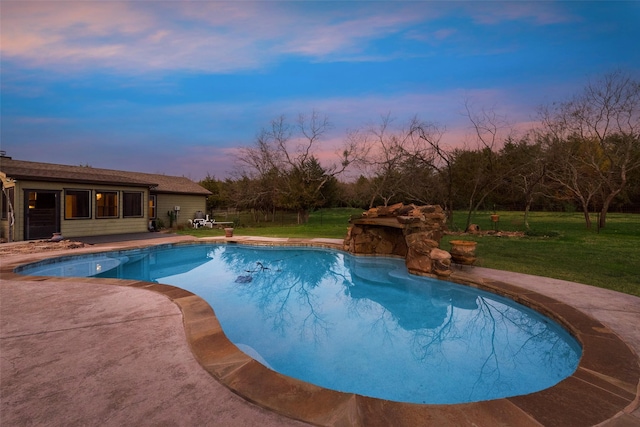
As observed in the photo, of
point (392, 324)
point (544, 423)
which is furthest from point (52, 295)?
point (544, 423)

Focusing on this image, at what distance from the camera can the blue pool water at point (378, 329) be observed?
327 cm

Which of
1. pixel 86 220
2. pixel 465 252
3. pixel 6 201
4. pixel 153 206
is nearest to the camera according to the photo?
pixel 465 252

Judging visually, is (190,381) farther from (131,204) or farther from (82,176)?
(131,204)

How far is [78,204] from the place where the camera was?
41.3ft

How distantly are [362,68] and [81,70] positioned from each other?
12600 mm

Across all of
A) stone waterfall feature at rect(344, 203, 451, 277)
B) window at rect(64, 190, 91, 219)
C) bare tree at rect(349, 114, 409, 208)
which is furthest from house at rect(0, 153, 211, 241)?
bare tree at rect(349, 114, 409, 208)

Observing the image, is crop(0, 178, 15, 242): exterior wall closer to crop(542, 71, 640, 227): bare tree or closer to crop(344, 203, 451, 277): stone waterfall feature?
crop(344, 203, 451, 277): stone waterfall feature

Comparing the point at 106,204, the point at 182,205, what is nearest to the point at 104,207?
the point at 106,204

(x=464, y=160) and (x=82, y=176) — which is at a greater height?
(x=464, y=160)

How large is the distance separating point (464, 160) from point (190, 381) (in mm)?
27689

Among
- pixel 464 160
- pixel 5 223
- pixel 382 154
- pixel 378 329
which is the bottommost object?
pixel 378 329

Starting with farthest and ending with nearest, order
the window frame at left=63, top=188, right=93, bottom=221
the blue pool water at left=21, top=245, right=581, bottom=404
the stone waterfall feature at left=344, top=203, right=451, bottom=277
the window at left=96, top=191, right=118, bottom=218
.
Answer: the window at left=96, top=191, right=118, bottom=218, the window frame at left=63, top=188, right=93, bottom=221, the stone waterfall feature at left=344, top=203, right=451, bottom=277, the blue pool water at left=21, top=245, right=581, bottom=404

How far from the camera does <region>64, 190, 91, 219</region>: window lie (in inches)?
486

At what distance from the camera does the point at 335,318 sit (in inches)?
202
